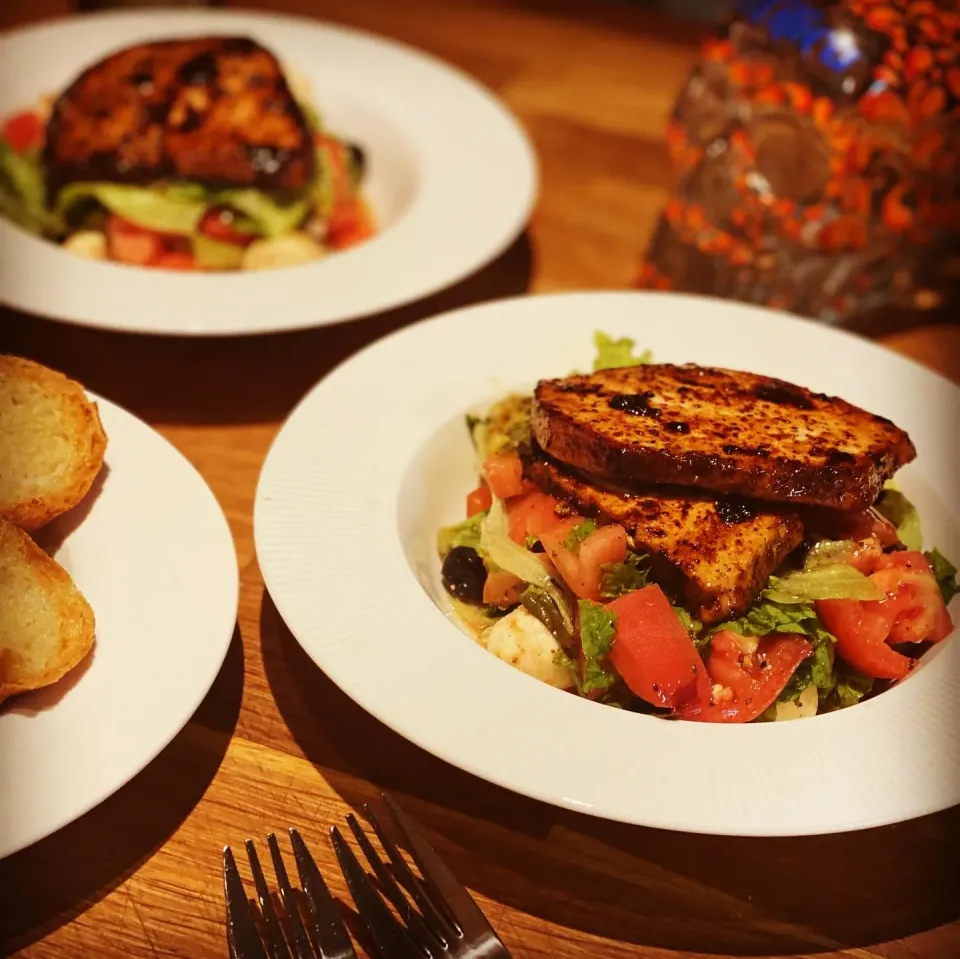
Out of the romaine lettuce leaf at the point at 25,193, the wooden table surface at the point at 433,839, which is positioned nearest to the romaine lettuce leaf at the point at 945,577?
the wooden table surface at the point at 433,839

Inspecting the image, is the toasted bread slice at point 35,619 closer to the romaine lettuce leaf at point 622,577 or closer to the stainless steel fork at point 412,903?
the stainless steel fork at point 412,903

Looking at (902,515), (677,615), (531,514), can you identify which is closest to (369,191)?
(531,514)

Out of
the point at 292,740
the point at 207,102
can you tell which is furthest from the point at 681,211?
the point at 292,740

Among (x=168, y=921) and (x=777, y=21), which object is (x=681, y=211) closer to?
(x=777, y=21)

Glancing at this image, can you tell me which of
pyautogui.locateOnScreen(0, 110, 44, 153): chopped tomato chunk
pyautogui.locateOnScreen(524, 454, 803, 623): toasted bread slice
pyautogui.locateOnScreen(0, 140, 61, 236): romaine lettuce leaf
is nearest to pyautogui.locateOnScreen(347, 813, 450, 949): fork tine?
pyautogui.locateOnScreen(524, 454, 803, 623): toasted bread slice

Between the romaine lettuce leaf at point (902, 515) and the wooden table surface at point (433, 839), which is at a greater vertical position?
the romaine lettuce leaf at point (902, 515)

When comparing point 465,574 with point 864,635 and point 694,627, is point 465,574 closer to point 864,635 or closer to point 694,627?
point 694,627
